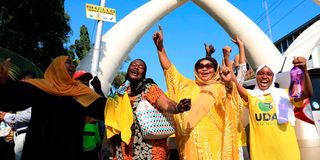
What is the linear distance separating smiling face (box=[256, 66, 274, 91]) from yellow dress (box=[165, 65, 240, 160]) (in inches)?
16.5

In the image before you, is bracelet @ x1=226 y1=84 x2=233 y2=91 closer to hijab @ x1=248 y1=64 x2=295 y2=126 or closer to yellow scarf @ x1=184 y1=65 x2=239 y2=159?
yellow scarf @ x1=184 y1=65 x2=239 y2=159

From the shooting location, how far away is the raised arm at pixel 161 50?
3.10 meters

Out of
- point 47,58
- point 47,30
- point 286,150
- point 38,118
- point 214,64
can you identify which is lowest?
point 286,150

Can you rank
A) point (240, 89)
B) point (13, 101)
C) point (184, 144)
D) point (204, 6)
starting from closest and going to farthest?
1. point (13, 101)
2. point (184, 144)
3. point (240, 89)
4. point (204, 6)

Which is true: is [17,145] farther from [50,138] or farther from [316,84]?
[316,84]

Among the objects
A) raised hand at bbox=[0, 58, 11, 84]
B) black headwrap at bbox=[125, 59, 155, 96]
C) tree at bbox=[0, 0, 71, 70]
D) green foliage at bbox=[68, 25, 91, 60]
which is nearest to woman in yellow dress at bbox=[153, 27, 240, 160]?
black headwrap at bbox=[125, 59, 155, 96]

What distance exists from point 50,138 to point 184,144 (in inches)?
41.3

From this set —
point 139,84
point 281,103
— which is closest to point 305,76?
point 281,103

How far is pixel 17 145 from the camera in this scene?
388 centimetres

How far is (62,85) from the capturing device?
9.13ft

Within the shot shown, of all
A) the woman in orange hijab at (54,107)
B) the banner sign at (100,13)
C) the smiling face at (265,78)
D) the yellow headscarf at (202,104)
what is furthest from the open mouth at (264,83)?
the banner sign at (100,13)

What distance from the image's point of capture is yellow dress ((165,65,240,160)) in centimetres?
290

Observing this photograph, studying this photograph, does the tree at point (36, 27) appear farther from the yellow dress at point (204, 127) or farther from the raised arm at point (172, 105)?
the raised arm at point (172, 105)

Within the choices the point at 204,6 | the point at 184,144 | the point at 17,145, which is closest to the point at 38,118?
the point at 184,144
